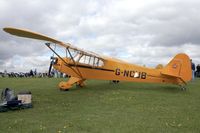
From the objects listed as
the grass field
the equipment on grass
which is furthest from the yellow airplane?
the equipment on grass

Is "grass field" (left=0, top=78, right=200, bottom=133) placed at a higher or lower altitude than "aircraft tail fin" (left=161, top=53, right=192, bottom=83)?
lower

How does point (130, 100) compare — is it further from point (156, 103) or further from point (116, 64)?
point (116, 64)

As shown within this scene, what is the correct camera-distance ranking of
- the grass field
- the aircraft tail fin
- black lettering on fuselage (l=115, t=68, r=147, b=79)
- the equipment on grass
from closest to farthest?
the grass field, the equipment on grass, the aircraft tail fin, black lettering on fuselage (l=115, t=68, r=147, b=79)

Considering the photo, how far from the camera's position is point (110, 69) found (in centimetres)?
1859

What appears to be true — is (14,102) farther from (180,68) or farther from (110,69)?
(180,68)

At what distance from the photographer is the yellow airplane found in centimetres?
1734

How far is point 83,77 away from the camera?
19000 mm

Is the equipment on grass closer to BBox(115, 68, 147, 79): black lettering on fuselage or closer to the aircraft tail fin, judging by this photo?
BBox(115, 68, 147, 79): black lettering on fuselage

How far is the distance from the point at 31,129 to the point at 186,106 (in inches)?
245

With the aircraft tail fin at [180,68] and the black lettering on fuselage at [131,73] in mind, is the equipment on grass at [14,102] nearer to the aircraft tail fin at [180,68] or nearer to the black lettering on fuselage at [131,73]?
the black lettering on fuselage at [131,73]

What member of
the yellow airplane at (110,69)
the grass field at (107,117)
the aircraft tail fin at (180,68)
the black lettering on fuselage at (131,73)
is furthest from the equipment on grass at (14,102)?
the aircraft tail fin at (180,68)

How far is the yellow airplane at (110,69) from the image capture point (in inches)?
683

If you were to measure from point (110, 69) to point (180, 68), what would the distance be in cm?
422

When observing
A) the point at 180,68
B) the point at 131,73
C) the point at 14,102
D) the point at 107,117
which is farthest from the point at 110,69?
the point at 107,117
